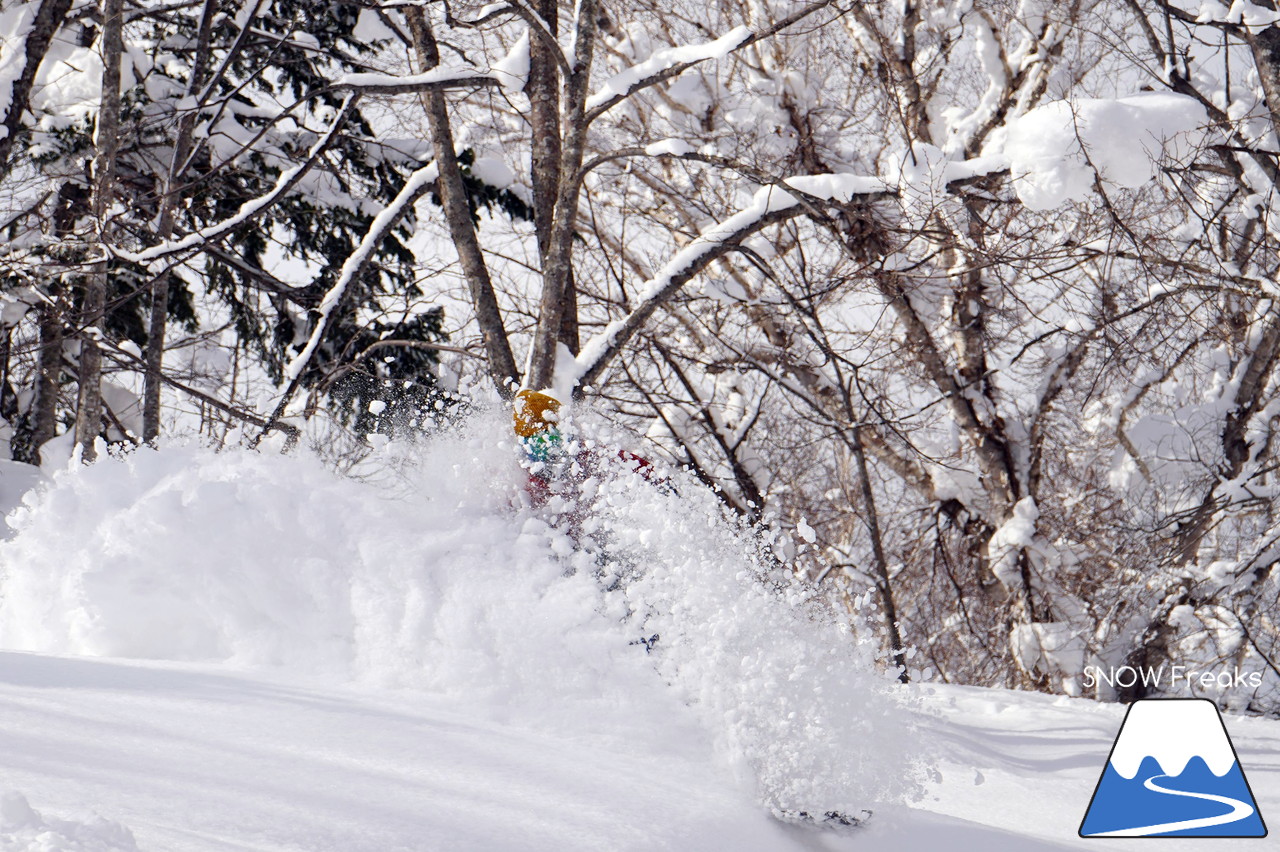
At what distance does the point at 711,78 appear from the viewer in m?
11.5

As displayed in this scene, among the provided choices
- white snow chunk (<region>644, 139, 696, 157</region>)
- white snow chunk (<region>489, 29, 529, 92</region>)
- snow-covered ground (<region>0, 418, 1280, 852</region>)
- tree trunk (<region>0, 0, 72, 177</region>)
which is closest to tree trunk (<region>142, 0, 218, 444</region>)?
tree trunk (<region>0, 0, 72, 177</region>)

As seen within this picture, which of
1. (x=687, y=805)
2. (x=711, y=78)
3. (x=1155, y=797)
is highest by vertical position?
(x=711, y=78)

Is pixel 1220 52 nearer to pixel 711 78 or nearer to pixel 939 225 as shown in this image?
pixel 939 225

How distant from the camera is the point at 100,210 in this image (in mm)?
6910

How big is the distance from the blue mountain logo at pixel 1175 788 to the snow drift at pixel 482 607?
1.41 meters

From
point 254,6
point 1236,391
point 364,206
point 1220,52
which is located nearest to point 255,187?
point 364,206

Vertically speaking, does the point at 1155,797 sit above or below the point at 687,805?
below

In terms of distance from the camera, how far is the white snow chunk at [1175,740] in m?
4.88

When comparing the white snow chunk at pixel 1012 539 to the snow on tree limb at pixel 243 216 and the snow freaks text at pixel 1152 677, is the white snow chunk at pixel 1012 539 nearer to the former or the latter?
the snow freaks text at pixel 1152 677

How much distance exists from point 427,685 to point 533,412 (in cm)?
194

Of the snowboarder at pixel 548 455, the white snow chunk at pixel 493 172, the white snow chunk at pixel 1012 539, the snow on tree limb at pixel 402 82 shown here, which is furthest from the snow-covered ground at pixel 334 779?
the white snow chunk at pixel 1012 539

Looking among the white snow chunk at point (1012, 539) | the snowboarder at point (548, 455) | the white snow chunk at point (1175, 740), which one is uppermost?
the snowboarder at point (548, 455)

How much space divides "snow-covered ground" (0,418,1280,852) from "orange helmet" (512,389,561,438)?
0.32m

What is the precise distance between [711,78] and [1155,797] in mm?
8997
